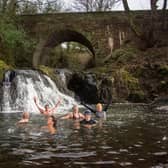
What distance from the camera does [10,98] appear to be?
1047 inches

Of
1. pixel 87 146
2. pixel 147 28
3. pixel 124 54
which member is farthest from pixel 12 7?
pixel 87 146

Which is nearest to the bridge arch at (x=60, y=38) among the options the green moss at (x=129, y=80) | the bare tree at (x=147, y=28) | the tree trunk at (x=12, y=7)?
the tree trunk at (x=12, y=7)

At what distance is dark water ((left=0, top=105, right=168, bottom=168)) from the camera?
947cm

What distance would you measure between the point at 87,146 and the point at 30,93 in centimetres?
1655

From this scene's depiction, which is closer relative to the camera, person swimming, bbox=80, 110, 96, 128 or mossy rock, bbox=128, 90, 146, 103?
person swimming, bbox=80, 110, 96, 128

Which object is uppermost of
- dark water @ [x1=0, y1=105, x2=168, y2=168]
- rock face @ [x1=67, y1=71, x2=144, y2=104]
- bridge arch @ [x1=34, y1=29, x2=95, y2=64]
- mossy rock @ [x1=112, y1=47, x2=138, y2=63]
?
bridge arch @ [x1=34, y1=29, x2=95, y2=64]

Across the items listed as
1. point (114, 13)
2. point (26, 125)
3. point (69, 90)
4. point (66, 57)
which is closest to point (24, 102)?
point (69, 90)

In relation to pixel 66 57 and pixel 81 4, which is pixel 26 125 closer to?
pixel 66 57

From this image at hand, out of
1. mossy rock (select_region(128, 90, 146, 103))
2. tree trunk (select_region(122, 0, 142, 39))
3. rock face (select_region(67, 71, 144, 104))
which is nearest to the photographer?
rock face (select_region(67, 71, 144, 104))

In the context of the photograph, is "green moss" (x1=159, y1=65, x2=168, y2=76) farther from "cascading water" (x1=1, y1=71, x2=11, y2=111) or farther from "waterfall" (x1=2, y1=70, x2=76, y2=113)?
"cascading water" (x1=1, y1=71, x2=11, y2=111)

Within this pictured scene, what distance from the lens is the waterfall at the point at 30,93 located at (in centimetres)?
2628

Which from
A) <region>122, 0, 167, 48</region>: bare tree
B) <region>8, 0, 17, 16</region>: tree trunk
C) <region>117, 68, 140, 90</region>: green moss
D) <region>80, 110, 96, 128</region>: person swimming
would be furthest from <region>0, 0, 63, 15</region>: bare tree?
<region>80, 110, 96, 128</region>: person swimming

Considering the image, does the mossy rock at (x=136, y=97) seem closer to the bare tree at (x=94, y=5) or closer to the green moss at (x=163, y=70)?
the green moss at (x=163, y=70)

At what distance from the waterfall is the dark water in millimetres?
9615
